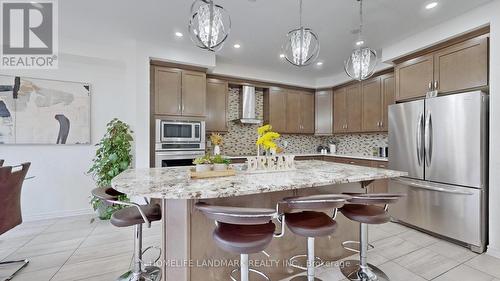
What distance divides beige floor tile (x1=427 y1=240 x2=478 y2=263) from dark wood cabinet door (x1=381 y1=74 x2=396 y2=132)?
201 centimetres

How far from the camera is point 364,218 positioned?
68.0 inches

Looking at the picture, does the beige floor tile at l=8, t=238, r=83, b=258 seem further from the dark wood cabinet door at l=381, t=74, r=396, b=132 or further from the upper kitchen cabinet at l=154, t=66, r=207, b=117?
the dark wood cabinet door at l=381, t=74, r=396, b=132

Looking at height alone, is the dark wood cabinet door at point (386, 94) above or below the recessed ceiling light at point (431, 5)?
below

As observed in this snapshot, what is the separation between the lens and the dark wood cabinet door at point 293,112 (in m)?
5.14

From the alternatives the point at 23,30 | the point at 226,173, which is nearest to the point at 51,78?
the point at 23,30

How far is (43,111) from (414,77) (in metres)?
5.72

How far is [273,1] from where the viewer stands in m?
2.44

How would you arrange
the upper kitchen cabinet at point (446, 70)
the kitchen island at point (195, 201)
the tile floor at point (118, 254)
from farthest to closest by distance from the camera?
the upper kitchen cabinet at point (446, 70)
the tile floor at point (118, 254)
the kitchen island at point (195, 201)

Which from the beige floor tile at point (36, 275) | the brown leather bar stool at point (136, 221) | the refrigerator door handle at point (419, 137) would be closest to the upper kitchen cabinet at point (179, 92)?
the brown leather bar stool at point (136, 221)

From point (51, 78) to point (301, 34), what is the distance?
12.8ft

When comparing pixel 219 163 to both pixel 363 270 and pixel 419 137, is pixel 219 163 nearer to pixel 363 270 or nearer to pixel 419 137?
pixel 363 270

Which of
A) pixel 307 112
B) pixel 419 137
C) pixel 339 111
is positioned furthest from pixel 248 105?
pixel 419 137
